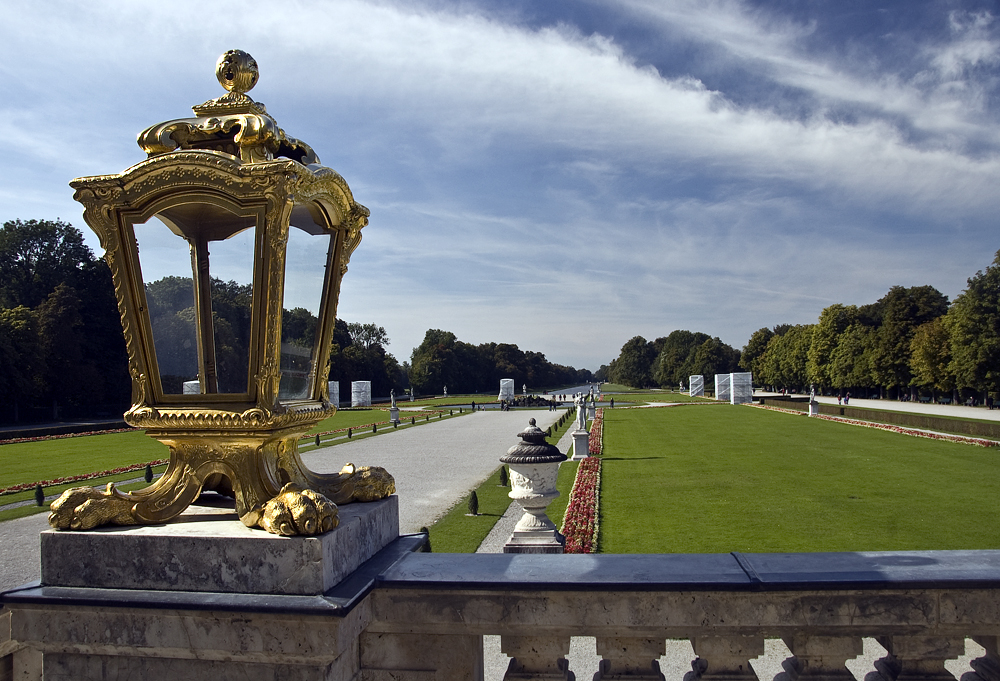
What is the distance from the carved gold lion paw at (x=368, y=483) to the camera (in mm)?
2861

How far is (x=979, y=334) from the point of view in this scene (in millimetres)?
48188

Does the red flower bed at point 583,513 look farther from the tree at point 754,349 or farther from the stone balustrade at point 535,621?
the tree at point 754,349

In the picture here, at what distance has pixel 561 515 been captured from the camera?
14.6m

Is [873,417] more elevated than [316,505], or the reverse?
[316,505]

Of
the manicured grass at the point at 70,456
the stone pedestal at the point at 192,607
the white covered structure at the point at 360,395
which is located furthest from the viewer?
the white covered structure at the point at 360,395

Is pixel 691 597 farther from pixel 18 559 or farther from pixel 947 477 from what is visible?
pixel 947 477

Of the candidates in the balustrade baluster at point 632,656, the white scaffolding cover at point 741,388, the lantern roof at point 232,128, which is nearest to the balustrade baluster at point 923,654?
the balustrade baluster at point 632,656

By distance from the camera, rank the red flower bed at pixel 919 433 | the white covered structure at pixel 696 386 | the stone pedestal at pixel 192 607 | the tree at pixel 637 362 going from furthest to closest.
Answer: the tree at pixel 637 362 → the white covered structure at pixel 696 386 → the red flower bed at pixel 919 433 → the stone pedestal at pixel 192 607

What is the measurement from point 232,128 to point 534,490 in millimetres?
6537

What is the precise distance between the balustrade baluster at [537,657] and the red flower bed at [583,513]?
8968mm

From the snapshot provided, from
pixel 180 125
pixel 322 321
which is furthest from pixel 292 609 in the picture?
pixel 180 125

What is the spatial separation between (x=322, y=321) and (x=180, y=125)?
98 cm

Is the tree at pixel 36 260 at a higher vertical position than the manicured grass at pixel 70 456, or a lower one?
A: higher

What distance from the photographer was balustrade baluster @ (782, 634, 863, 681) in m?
2.30
